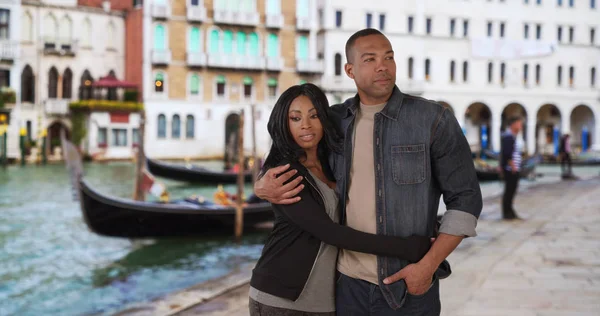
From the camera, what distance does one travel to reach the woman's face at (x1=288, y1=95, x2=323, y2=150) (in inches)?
57.2

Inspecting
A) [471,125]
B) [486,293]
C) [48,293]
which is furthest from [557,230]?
[471,125]

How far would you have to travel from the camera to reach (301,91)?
146 cm

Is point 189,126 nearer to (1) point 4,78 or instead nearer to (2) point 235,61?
(2) point 235,61

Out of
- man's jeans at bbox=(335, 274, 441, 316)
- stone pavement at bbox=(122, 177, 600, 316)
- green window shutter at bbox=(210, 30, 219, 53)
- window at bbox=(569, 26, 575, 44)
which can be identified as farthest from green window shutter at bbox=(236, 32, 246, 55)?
man's jeans at bbox=(335, 274, 441, 316)

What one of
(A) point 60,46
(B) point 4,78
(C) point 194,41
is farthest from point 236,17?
(B) point 4,78

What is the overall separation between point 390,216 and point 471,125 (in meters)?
26.0

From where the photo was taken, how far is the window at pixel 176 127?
22.8m

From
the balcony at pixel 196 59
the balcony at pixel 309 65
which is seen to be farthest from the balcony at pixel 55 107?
the balcony at pixel 309 65

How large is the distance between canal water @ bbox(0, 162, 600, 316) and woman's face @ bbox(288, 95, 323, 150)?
10.8 ft

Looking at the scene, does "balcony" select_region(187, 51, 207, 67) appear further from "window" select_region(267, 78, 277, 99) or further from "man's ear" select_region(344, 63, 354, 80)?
"man's ear" select_region(344, 63, 354, 80)

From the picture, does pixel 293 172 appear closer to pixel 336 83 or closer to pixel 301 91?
pixel 301 91

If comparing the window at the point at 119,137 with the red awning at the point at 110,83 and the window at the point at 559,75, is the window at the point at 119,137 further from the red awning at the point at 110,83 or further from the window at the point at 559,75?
the window at the point at 559,75

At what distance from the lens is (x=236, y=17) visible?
920 inches

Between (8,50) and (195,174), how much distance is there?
8.85 m
